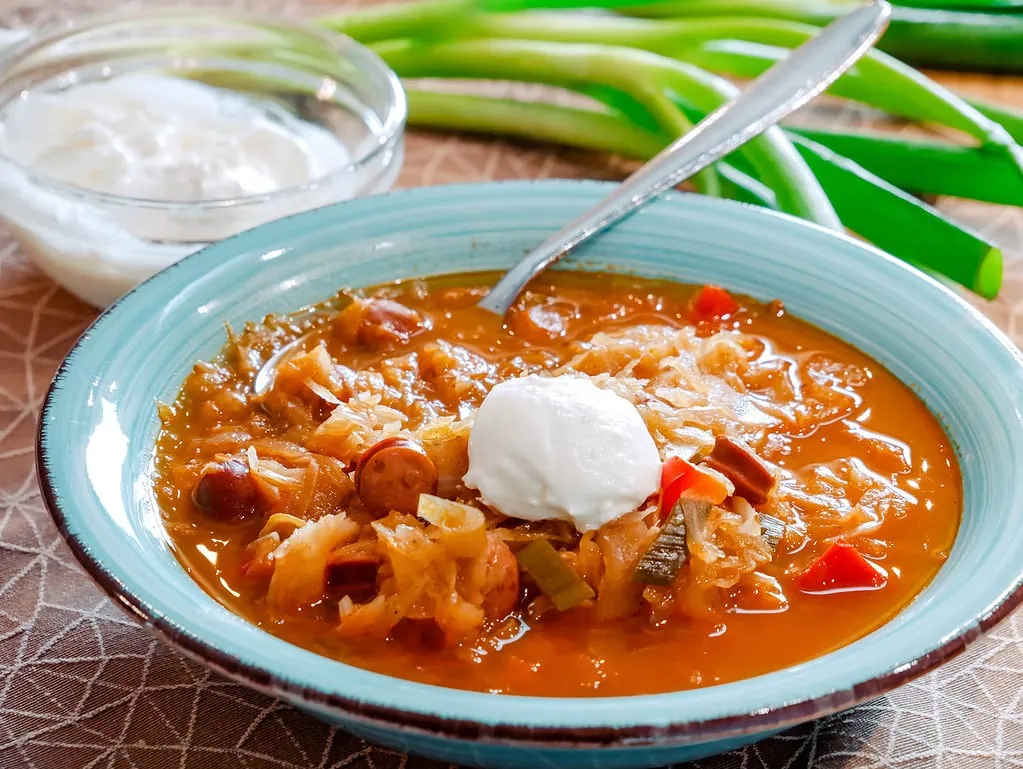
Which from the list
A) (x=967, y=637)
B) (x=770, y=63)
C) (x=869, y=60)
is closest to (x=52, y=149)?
(x=770, y=63)

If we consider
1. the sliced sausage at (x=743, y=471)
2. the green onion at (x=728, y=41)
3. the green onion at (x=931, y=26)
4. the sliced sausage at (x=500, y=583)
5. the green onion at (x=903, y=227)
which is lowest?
the sliced sausage at (x=500, y=583)

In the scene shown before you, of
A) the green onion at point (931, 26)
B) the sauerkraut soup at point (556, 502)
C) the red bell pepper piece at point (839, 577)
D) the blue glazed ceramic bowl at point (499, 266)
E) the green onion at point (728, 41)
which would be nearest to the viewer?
the blue glazed ceramic bowl at point (499, 266)

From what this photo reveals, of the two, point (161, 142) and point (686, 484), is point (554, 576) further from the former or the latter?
point (161, 142)

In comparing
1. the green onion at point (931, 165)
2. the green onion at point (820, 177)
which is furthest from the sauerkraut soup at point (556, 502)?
the green onion at point (931, 165)

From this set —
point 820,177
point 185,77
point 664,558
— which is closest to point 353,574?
point 664,558

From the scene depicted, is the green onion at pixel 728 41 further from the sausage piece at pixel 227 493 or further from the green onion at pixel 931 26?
the sausage piece at pixel 227 493

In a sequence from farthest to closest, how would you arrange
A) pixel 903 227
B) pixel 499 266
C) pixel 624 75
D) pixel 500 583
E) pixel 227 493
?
1. pixel 624 75
2. pixel 903 227
3. pixel 499 266
4. pixel 227 493
5. pixel 500 583

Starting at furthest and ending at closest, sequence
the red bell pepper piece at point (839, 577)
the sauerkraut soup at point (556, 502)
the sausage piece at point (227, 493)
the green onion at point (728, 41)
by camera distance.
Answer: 1. the green onion at point (728, 41)
2. the sausage piece at point (227, 493)
3. the red bell pepper piece at point (839, 577)
4. the sauerkraut soup at point (556, 502)

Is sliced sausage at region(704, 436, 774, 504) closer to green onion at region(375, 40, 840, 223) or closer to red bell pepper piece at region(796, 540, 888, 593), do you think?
red bell pepper piece at region(796, 540, 888, 593)

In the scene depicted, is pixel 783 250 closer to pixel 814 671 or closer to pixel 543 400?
pixel 543 400
